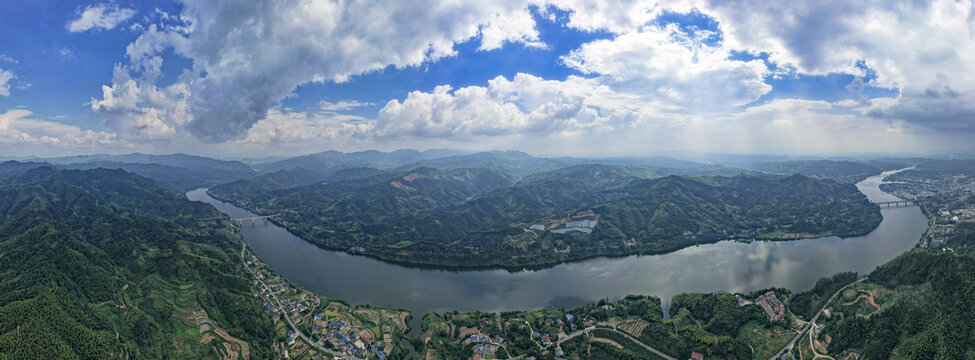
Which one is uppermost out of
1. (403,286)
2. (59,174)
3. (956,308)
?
(59,174)

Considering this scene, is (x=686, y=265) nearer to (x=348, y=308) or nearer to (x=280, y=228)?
(x=348, y=308)

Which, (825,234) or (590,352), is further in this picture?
(825,234)

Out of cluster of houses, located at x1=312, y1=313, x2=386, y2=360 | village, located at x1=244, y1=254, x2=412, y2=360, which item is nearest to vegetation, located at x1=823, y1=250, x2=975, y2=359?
village, located at x1=244, y1=254, x2=412, y2=360

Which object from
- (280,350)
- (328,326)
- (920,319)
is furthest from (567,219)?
(280,350)

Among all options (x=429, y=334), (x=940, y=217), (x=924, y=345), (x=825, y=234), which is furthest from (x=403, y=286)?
(x=940, y=217)

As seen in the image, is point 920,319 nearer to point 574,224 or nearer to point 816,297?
point 816,297

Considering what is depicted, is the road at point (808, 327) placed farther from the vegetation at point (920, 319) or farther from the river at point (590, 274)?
the river at point (590, 274)

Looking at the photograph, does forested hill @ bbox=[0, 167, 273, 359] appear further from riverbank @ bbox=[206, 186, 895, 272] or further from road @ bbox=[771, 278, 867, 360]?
road @ bbox=[771, 278, 867, 360]
